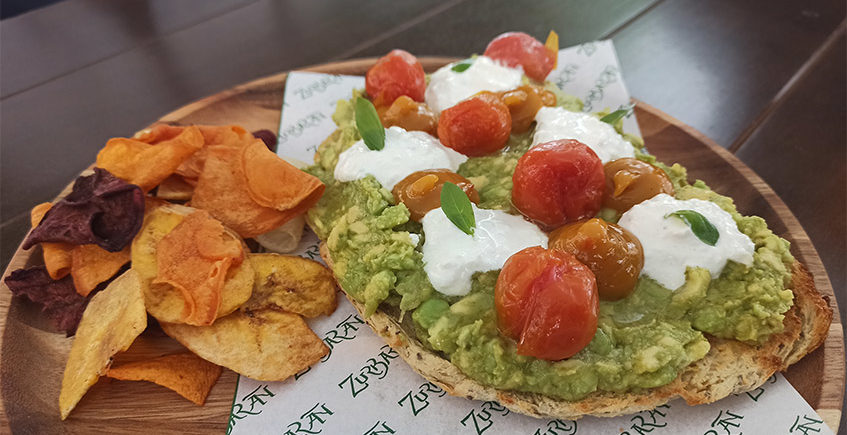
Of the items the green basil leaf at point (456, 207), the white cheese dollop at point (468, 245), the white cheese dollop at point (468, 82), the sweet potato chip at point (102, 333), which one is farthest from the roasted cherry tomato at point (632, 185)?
the sweet potato chip at point (102, 333)

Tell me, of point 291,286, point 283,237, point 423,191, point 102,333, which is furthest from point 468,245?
point 102,333

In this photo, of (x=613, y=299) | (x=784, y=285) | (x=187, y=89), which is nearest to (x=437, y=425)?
(x=613, y=299)

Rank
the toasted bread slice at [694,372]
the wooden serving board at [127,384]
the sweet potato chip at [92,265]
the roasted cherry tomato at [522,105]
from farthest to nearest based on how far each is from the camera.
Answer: the roasted cherry tomato at [522,105], the sweet potato chip at [92,265], the wooden serving board at [127,384], the toasted bread slice at [694,372]

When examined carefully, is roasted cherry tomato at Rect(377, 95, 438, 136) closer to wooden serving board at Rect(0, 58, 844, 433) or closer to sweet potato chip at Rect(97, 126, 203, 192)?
sweet potato chip at Rect(97, 126, 203, 192)

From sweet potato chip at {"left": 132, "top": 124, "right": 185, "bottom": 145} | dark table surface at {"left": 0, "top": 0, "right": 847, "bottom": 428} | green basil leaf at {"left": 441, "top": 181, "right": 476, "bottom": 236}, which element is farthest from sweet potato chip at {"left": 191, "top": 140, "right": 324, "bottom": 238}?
dark table surface at {"left": 0, "top": 0, "right": 847, "bottom": 428}

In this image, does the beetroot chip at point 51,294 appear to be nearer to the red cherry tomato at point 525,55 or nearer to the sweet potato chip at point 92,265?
the sweet potato chip at point 92,265

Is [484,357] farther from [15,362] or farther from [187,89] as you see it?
[187,89]
